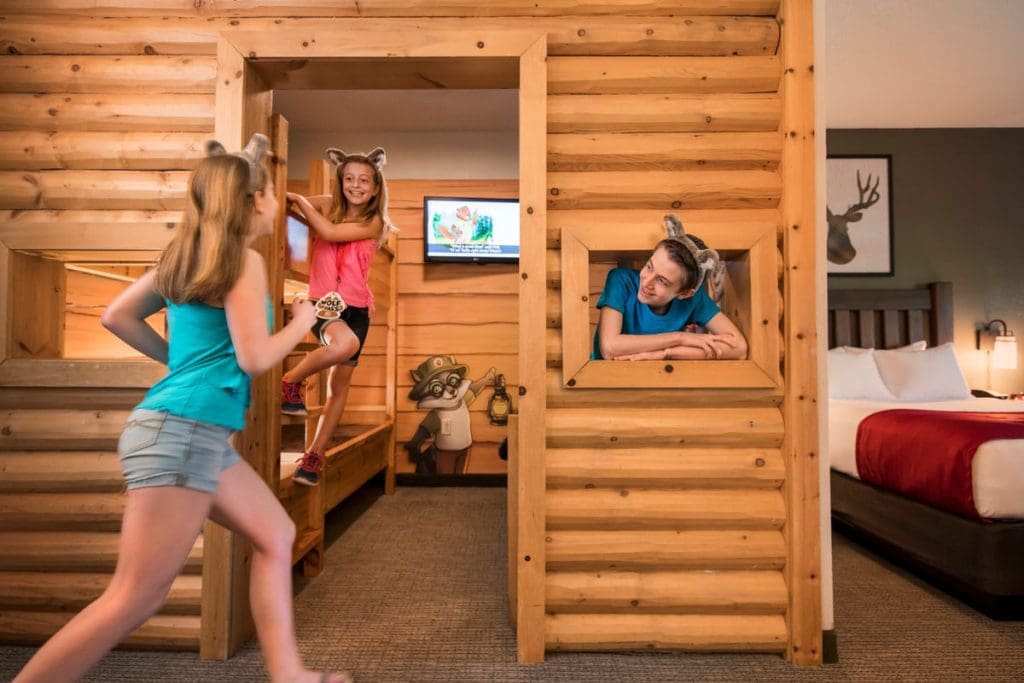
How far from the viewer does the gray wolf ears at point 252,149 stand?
65.3 inches

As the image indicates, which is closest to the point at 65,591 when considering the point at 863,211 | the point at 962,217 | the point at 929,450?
the point at 929,450

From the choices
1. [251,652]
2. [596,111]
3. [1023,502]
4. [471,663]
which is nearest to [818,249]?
[596,111]

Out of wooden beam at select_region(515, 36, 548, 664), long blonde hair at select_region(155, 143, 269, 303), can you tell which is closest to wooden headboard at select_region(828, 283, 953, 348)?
wooden beam at select_region(515, 36, 548, 664)

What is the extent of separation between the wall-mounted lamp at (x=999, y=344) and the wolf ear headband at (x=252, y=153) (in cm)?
581

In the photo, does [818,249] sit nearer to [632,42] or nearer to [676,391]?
[676,391]

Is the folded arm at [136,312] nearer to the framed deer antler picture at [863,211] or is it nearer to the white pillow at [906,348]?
the white pillow at [906,348]

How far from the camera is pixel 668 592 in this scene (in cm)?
220

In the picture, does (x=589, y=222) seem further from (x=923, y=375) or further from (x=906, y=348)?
(x=906, y=348)

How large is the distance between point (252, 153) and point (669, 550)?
1939mm

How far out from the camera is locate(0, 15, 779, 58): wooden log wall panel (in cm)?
228

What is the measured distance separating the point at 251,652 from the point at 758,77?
2.91m

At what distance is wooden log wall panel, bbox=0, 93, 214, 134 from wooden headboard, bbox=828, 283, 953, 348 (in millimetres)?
4861

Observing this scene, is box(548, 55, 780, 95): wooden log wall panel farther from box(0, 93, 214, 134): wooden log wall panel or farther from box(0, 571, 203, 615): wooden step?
box(0, 571, 203, 615): wooden step

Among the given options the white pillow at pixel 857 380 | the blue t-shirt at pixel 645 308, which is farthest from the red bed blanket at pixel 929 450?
the blue t-shirt at pixel 645 308
